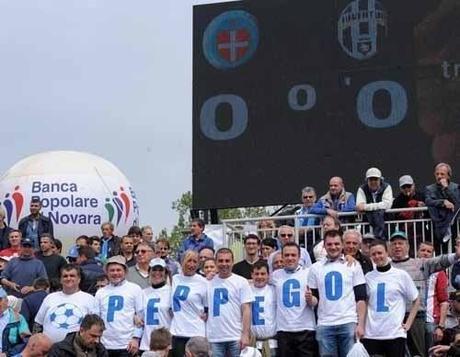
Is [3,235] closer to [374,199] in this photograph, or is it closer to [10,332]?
[10,332]

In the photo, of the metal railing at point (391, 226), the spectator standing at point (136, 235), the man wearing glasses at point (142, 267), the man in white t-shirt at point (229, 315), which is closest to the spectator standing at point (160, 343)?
the man in white t-shirt at point (229, 315)

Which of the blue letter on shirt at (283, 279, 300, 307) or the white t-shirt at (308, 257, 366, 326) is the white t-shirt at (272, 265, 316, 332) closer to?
the blue letter on shirt at (283, 279, 300, 307)

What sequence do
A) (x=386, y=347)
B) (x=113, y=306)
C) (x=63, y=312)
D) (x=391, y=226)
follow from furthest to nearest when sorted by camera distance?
(x=391, y=226) < (x=113, y=306) < (x=63, y=312) < (x=386, y=347)

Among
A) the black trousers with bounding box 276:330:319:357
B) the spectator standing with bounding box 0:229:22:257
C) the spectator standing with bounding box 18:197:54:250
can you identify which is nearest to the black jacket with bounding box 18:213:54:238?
the spectator standing with bounding box 18:197:54:250

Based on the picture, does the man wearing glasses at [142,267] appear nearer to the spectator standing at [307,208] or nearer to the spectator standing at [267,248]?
the spectator standing at [267,248]

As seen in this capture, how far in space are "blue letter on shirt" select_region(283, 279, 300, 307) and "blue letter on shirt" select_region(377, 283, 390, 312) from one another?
0.84 meters

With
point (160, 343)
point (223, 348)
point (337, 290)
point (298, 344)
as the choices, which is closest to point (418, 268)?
point (337, 290)

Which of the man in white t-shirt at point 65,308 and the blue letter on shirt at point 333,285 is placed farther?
the man in white t-shirt at point 65,308

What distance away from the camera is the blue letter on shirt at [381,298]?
11.6 m

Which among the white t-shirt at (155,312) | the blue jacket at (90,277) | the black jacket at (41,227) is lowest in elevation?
the white t-shirt at (155,312)

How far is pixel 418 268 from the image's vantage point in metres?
12.5

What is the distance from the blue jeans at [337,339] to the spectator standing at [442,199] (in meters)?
3.09

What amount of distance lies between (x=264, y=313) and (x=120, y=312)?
1553 mm

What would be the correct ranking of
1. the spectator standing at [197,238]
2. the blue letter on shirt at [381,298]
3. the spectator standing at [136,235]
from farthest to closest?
the spectator standing at [197,238]
the spectator standing at [136,235]
the blue letter on shirt at [381,298]
